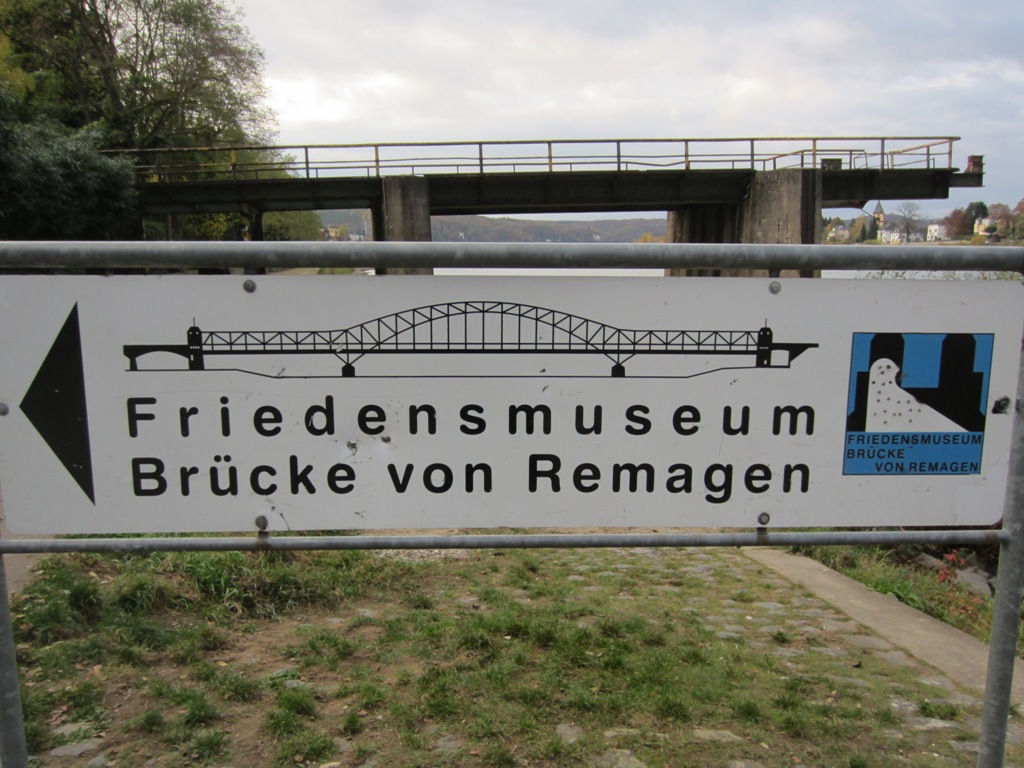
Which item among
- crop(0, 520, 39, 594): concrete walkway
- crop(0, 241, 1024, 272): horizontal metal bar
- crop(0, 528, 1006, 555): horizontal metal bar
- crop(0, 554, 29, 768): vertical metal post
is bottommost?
crop(0, 520, 39, 594): concrete walkway

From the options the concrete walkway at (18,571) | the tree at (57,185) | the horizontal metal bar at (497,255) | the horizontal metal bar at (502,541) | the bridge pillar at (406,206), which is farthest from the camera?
the bridge pillar at (406,206)

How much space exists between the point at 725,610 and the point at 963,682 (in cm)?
138

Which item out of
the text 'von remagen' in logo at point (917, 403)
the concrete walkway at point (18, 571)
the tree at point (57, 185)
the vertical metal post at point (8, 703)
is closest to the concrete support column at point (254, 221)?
the tree at point (57, 185)

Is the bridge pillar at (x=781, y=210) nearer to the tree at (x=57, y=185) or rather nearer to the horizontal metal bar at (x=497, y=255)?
the tree at (x=57, y=185)

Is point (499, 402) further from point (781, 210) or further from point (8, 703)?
point (781, 210)

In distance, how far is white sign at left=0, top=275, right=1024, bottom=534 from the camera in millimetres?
2088

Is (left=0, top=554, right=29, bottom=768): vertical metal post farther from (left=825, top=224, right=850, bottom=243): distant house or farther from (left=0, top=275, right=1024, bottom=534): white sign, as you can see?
(left=825, top=224, right=850, bottom=243): distant house

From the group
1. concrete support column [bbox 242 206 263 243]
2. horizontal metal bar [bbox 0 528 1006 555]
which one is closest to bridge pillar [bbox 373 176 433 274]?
concrete support column [bbox 242 206 263 243]

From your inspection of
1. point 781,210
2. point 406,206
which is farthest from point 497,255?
point 781,210

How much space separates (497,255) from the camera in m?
1.98

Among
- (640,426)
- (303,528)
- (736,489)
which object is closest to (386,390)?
(303,528)

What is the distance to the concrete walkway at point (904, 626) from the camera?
150 inches

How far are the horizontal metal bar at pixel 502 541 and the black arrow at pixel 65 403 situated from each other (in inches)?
9.5

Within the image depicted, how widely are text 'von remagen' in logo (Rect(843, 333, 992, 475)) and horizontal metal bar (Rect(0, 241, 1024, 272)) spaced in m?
0.26
